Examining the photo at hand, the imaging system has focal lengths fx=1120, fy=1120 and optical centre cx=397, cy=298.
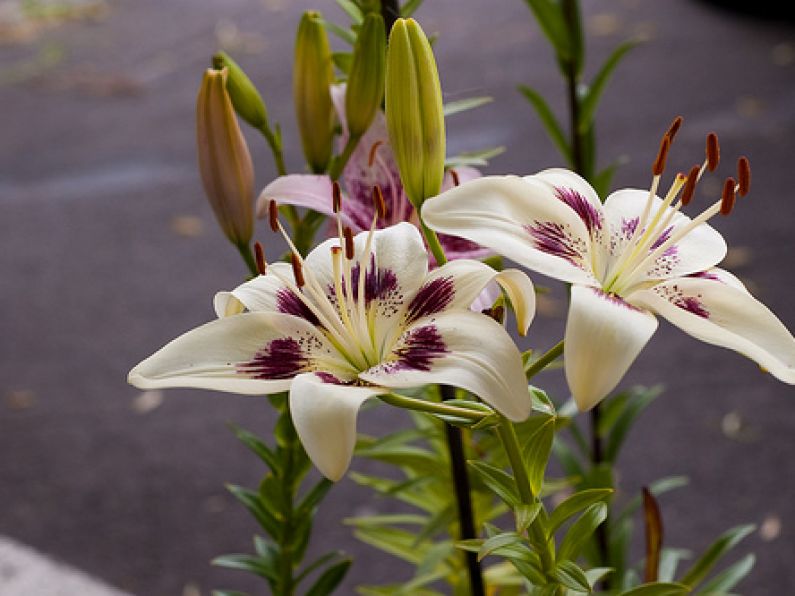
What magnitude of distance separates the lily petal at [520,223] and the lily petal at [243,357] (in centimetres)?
8

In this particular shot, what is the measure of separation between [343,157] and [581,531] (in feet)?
0.77

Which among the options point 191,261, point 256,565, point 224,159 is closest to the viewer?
point 224,159

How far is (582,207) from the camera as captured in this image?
1.47ft

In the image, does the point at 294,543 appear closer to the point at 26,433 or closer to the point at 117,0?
the point at 26,433

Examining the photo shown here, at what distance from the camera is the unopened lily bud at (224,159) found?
548 millimetres

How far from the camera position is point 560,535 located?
168cm

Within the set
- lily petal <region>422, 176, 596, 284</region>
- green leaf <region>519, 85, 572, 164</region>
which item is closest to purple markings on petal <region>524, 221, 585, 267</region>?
lily petal <region>422, 176, 596, 284</region>

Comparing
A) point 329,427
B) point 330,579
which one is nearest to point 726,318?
point 329,427

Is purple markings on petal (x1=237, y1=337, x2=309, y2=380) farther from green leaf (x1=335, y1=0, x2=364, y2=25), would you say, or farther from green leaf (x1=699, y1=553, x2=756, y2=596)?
green leaf (x1=699, y1=553, x2=756, y2=596)

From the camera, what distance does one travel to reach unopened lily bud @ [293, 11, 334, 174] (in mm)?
589

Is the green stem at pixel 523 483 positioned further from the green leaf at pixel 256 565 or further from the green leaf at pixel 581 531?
the green leaf at pixel 256 565

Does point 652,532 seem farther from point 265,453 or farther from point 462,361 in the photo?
point 462,361

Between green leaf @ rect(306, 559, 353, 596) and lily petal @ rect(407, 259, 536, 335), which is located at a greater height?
lily petal @ rect(407, 259, 536, 335)

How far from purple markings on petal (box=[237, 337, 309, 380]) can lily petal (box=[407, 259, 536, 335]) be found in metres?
0.05
